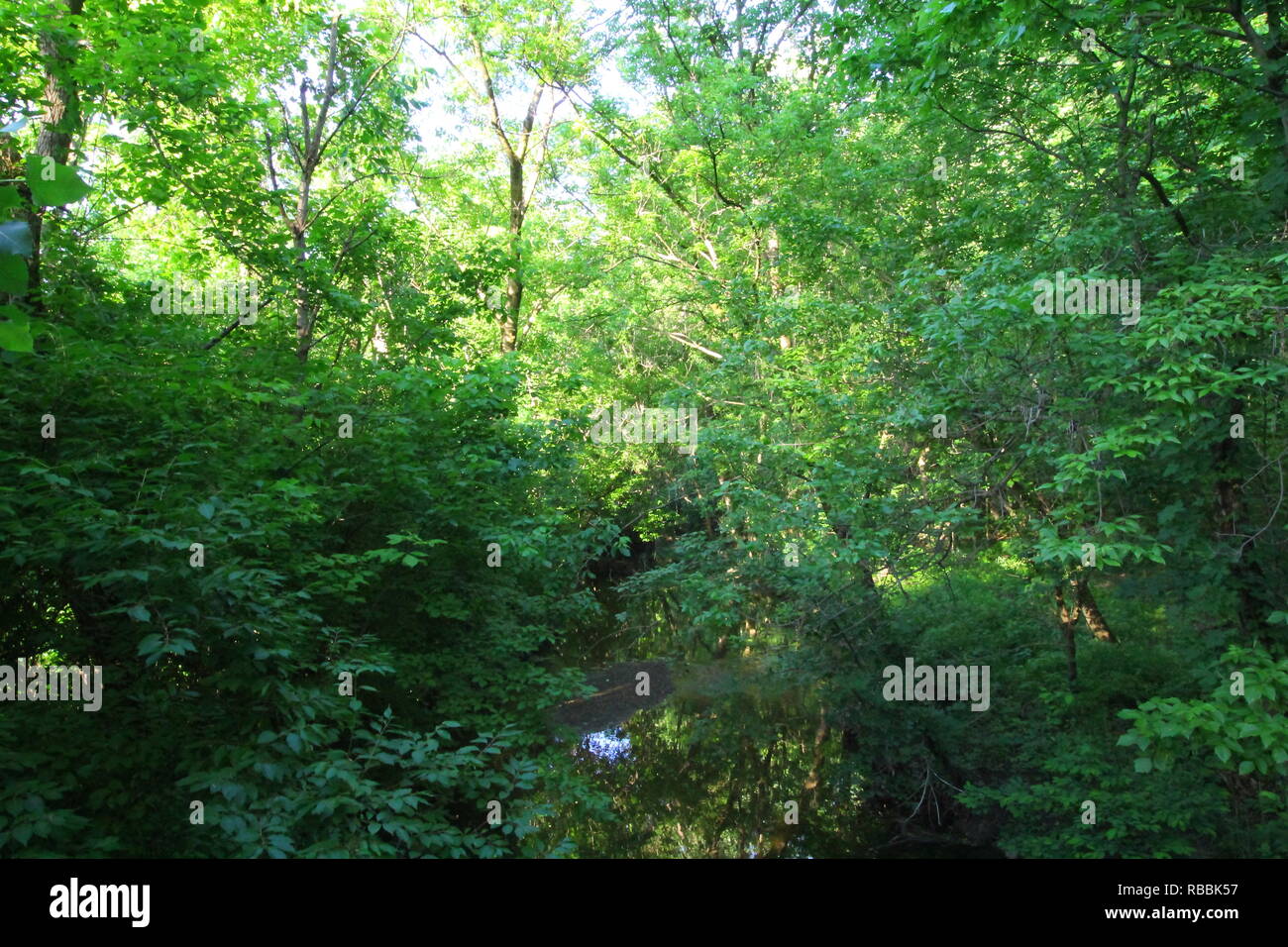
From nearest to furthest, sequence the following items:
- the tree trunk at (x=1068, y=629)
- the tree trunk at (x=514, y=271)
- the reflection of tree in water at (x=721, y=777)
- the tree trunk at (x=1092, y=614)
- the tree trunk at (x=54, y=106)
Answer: the tree trunk at (x=54, y=106) → the tree trunk at (x=1068, y=629) → the tree trunk at (x=1092, y=614) → the reflection of tree in water at (x=721, y=777) → the tree trunk at (x=514, y=271)

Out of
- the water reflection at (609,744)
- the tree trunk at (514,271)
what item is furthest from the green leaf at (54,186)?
the water reflection at (609,744)

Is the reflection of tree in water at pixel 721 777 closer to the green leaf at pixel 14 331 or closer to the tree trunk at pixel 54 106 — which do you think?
the tree trunk at pixel 54 106

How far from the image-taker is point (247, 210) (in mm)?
6715

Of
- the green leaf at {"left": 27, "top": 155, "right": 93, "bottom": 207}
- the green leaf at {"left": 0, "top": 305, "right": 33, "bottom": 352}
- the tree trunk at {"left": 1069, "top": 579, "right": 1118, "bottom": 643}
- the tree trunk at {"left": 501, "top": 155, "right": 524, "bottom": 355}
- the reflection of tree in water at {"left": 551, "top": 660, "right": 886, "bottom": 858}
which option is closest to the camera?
the green leaf at {"left": 27, "top": 155, "right": 93, "bottom": 207}

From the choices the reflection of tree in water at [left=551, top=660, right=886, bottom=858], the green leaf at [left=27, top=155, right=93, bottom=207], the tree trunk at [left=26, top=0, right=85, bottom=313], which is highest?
the tree trunk at [left=26, top=0, right=85, bottom=313]

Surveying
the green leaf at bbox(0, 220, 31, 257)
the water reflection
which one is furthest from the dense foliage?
the water reflection

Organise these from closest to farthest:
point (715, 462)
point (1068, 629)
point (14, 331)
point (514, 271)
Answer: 1. point (14, 331)
2. point (1068, 629)
3. point (715, 462)
4. point (514, 271)

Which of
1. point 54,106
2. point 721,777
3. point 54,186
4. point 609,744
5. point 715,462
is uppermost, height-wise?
point 54,106

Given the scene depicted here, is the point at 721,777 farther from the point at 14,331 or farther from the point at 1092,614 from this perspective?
the point at 14,331

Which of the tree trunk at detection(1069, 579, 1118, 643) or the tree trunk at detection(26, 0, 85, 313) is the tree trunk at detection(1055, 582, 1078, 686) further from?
the tree trunk at detection(26, 0, 85, 313)

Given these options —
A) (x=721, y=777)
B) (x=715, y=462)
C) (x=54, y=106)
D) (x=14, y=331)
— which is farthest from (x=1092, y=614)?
(x=54, y=106)

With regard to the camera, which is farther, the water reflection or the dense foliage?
the water reflection

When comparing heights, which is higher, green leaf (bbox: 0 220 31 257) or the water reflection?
green leaf (bbox: 0 220 31 257)
